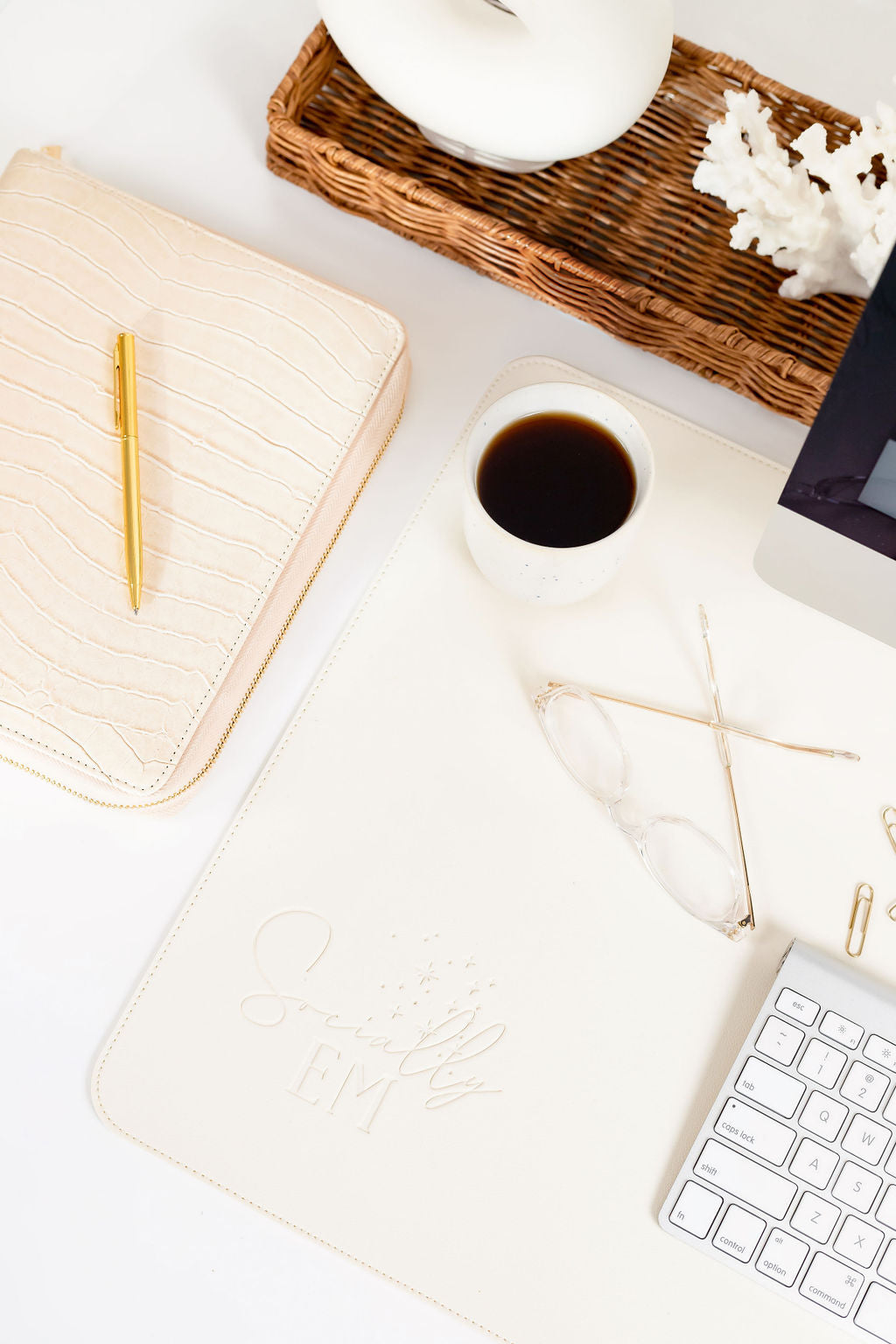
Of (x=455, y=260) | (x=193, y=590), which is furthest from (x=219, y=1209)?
(x=455, y=260)

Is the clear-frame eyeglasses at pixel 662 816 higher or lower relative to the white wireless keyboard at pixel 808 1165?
higher

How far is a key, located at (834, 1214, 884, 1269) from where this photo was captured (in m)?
0.59

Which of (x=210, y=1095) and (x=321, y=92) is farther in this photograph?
(x=321, y=92)

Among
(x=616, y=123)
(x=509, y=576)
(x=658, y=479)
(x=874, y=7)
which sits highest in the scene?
(x=874, y=7)

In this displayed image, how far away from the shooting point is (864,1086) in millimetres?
611

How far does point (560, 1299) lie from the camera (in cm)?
61

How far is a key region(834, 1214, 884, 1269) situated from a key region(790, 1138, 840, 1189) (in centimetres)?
3

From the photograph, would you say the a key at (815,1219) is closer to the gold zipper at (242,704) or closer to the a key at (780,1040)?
the a key at (780,1040)

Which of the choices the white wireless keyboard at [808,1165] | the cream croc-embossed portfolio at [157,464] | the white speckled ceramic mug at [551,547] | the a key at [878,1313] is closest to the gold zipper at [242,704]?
the cream croc-embossed portfolio at [157,464]

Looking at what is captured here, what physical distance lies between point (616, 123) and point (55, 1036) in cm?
63

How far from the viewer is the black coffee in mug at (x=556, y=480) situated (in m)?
0.62

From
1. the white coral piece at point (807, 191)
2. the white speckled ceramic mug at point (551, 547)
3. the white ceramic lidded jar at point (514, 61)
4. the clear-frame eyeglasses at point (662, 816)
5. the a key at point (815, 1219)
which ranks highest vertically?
the white coral piece at point (807, 191)

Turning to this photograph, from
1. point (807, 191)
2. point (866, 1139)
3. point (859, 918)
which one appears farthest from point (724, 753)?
point (807, 191)

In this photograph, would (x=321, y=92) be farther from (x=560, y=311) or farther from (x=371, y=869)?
(x=371, y=869)
